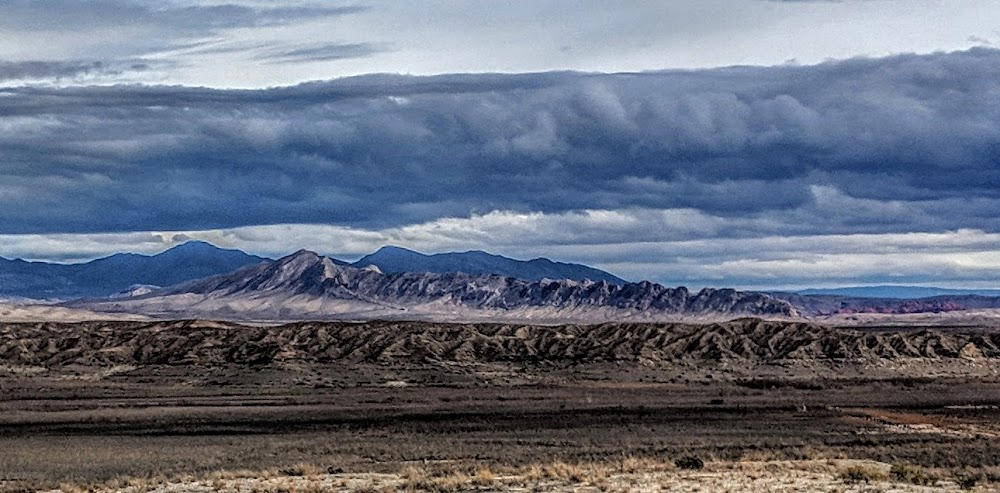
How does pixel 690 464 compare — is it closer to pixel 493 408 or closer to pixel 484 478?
pixel 484 478

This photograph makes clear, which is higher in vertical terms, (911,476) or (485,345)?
(911,476)

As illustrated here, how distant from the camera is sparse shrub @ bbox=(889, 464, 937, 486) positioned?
33000 millimetres

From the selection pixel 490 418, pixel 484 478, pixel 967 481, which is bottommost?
pixel 490 418

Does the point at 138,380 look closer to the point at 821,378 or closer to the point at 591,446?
the point at 821,378

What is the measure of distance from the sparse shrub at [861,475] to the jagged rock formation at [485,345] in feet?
265

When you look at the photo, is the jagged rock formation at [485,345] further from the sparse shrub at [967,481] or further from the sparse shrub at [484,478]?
the sparse shrub at [967,481]

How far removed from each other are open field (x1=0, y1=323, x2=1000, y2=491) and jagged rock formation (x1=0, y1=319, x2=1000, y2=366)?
1.94ft

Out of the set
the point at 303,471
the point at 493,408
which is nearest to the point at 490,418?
the point at 493,408

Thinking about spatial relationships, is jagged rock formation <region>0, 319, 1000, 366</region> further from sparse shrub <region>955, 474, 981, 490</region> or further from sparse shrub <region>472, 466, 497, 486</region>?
sparse shrub <region>955, 474, 981, 490</region>

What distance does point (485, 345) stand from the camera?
124 meters

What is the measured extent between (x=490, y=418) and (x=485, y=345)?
199 ft

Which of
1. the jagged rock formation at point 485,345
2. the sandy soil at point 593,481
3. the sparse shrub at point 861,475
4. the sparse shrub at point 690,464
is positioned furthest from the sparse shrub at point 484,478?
the jagged rock formation at point 485,345

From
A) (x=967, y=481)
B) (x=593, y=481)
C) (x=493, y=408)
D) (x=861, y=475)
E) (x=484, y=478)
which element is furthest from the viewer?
(x=493, y=408)

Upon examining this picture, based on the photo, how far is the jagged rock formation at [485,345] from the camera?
118250mm
